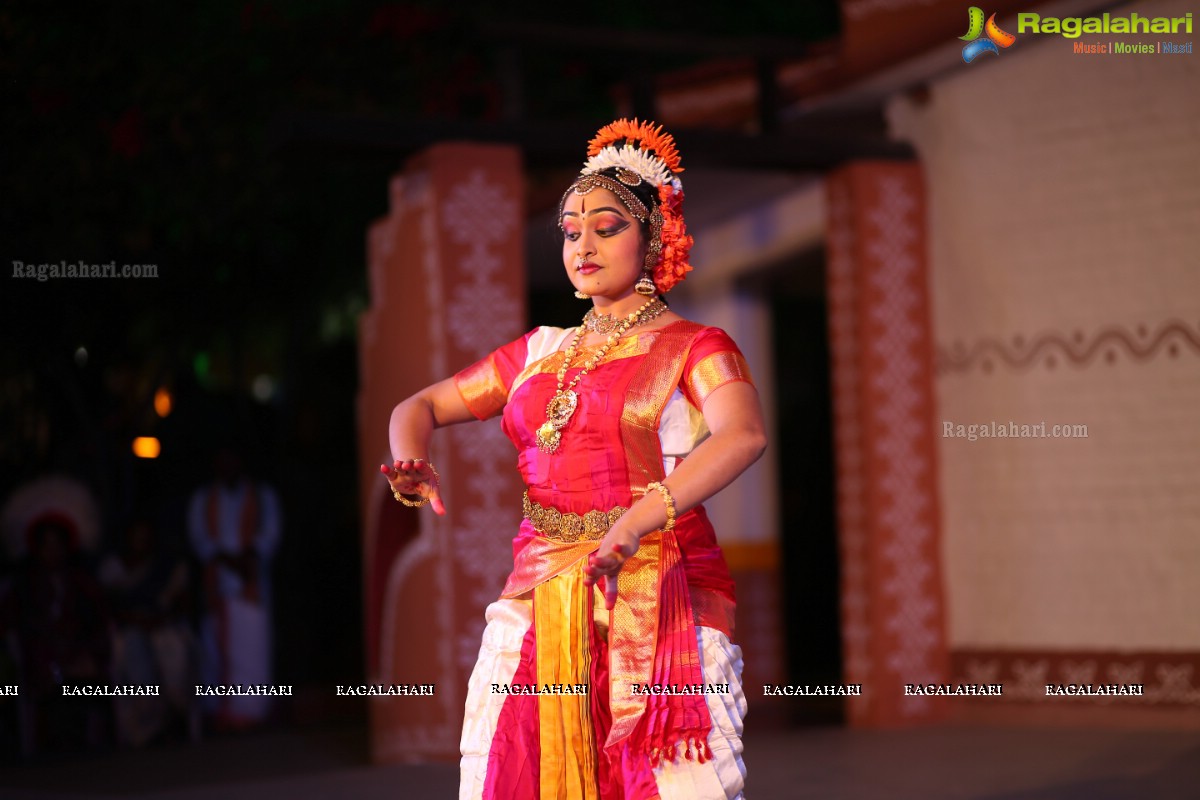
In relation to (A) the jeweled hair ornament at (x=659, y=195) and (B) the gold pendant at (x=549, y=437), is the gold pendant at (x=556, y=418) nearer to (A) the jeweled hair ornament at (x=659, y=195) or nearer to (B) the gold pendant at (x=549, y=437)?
(B) the gold pendant at (x=549, y=437)

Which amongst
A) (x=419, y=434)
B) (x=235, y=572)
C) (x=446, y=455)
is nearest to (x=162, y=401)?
(x=235, y=572)

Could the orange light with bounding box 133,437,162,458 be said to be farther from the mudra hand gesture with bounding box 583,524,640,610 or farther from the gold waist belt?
the mudra hand gesture with bounding box 583,524,640,610

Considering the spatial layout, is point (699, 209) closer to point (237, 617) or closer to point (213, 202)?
point (213, 202)

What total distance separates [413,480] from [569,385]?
1.37 feet

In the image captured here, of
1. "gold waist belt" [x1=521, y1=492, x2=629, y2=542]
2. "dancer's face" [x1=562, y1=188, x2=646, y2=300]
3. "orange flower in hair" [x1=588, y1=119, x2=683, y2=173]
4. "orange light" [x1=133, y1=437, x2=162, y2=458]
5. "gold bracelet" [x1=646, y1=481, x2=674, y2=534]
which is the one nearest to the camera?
"gold bracelet" [x1=646, y1=481, x2=674, y2=534]

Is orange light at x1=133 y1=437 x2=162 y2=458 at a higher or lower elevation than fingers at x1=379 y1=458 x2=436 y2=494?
higher

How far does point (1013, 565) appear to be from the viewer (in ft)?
24.4

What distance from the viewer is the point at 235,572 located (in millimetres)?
9656

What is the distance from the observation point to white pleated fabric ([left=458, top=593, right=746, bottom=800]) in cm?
306

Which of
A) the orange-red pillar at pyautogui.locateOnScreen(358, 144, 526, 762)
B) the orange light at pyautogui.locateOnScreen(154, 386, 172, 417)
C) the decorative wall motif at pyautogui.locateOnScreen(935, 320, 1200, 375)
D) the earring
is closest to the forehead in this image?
the earring

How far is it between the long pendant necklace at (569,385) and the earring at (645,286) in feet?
0.06

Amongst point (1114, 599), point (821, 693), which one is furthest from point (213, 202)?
point (1114, 599)

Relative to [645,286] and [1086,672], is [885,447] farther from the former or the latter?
[645,286]

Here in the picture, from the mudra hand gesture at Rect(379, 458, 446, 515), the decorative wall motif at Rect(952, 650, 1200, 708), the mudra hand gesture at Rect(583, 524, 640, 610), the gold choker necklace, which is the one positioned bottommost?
the decorative wall motif at Rect(952, 650, 1200, 708)
